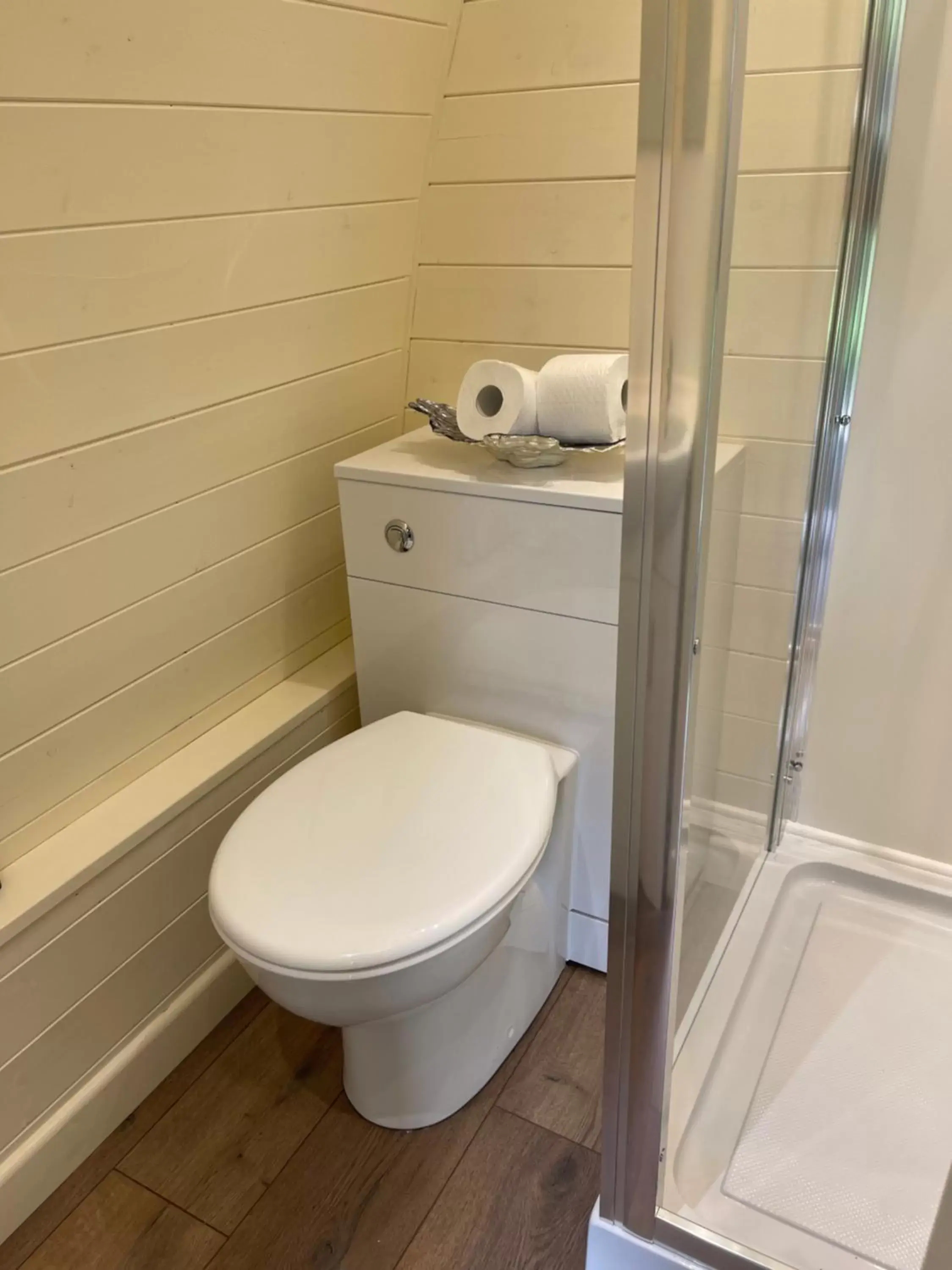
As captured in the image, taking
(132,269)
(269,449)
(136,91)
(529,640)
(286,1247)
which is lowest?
(286,1247)

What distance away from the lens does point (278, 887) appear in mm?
1054

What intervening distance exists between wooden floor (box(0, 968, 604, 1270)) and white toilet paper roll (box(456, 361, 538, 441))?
35.3 inches

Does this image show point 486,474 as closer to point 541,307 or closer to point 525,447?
point 525,447

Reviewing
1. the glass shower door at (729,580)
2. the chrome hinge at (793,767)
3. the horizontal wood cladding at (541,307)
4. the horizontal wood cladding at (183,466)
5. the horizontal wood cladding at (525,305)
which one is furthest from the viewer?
the chrome hinge at (793,767)

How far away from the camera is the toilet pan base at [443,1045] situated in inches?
47.8

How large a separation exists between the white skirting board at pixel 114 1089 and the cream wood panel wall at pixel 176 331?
34 cm

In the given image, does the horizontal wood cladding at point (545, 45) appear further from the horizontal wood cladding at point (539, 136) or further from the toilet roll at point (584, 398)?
the toilet roll at point (584, 398)

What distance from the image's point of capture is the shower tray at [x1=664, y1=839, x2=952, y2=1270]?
1.10 m

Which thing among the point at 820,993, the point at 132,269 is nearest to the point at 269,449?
the point at 132,269

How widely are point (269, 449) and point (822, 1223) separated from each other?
1.24 m

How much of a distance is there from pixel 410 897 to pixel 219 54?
97 cm

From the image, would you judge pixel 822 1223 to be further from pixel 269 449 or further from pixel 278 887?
pixel 269 449

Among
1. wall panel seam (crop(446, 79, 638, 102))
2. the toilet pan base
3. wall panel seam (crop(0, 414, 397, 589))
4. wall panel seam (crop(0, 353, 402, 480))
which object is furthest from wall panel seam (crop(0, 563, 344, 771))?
wall panel seam (crop(446, 79, 638, 102))

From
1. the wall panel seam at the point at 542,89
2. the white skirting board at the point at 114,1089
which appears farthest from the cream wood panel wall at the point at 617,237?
the white skirting board at the point at 114,1089
